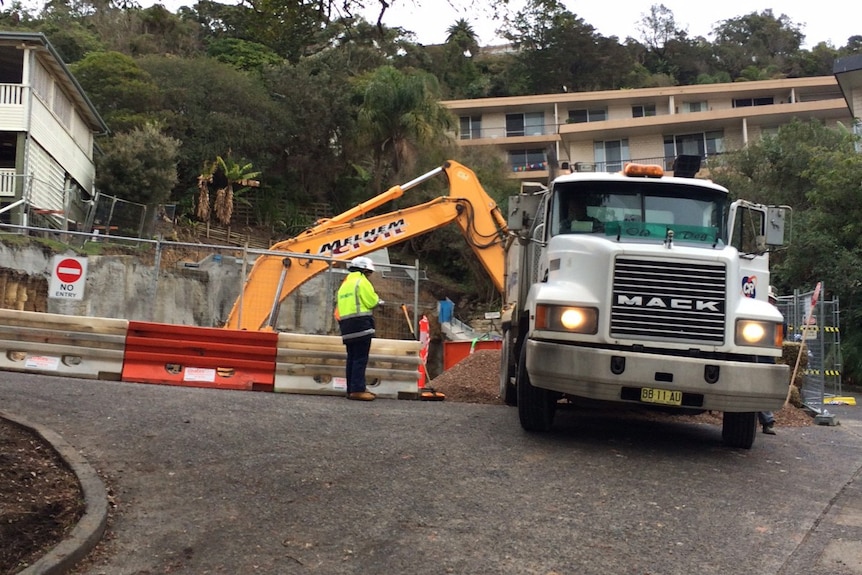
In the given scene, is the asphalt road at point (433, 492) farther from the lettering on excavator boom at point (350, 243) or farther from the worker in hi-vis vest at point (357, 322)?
the lettering on excavator boom at point (350, 243)

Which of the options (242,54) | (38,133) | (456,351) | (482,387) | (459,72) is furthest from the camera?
(459,72)

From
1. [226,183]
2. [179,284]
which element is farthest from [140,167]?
[179,284]

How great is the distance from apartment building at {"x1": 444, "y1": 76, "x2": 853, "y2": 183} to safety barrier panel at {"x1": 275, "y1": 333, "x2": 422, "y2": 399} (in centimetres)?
2965

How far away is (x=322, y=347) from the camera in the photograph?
11.2m

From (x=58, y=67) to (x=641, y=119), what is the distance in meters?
28.2

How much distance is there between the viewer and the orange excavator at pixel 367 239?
1408 centimetres

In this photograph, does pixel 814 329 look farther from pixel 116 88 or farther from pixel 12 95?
pixel 116 88

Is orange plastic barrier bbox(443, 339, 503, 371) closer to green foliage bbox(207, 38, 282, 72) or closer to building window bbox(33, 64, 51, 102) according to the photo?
building window bbox(33, 64, 51, 102)

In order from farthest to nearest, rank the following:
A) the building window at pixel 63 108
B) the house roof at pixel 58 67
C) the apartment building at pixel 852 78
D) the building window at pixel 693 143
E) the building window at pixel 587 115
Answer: the building window at pixel 587 115 < the building window at pixel 693 143 < the apartment building at pixel 852 78 < the building window at pixel 63 108 < the house roof at pixel 58 67

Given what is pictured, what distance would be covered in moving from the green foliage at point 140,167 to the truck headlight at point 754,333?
2643 cm

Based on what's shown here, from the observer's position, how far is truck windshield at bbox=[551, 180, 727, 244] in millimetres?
8109

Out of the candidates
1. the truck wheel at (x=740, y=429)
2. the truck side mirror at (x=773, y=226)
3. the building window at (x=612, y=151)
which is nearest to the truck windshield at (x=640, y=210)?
the truck side mirror at (x=773, y=226)

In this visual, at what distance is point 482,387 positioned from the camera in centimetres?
1372

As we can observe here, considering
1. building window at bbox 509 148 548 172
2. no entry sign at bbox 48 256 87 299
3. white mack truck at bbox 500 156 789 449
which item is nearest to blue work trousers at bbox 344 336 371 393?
white mack truck at bbox 500 156 789 449
